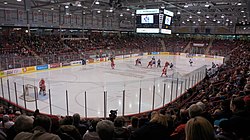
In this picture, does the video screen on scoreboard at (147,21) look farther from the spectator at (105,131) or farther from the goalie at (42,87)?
the spectator at (105,131)

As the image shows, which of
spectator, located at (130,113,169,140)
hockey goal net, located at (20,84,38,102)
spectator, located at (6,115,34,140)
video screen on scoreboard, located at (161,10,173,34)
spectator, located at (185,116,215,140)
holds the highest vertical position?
video screen on scoreboard, located at (161,10,173,34)

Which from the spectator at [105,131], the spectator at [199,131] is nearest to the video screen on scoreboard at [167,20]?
the spectator at [105,131]

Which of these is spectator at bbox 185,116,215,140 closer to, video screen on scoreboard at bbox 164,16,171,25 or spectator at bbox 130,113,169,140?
spectator at bbox 130,113,169,140

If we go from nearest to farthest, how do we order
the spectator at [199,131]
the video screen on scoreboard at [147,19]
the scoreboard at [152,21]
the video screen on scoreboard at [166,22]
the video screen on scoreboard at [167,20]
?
the spectator at [199,131] → the scoreboard at [152,21] → the video screen on scoreboard at [147,19] → the video screen on scoreboard at [166,22] → the video screen on scoreboard at [167,20]

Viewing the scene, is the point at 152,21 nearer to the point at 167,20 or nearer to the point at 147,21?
the point at 147,21

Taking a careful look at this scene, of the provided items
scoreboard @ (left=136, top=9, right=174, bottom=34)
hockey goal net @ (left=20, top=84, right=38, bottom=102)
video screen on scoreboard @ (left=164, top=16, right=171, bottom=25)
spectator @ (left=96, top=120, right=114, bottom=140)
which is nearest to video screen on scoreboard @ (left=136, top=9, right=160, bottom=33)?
scoreboard @ (left=136, top=9, right=174, bottom=34)

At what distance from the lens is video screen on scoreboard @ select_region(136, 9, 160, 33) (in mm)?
15906

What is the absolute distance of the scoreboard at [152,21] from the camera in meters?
15.8

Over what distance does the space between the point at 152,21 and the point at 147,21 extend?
0.41m

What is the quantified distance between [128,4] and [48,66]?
12945 mm

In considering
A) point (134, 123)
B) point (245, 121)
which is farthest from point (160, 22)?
point (245, 121)

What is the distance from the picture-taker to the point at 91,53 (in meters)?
29.9

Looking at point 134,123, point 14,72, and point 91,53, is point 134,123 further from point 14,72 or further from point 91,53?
point 91,53

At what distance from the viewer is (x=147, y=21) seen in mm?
16250
